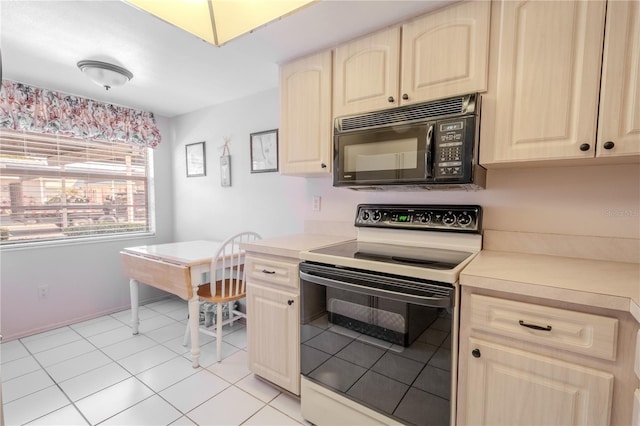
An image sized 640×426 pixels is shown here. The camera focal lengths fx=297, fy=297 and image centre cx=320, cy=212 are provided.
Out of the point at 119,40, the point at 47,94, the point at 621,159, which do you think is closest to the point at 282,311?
the point at 621,159

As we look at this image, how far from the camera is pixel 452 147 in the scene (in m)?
1.36

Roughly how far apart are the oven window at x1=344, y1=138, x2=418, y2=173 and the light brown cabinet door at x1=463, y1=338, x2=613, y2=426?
0.86 meters

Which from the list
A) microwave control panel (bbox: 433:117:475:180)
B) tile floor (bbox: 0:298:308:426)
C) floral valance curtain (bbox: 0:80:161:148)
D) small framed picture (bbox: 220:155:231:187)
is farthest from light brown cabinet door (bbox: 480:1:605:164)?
floral valance curtain (bbox: 0:80:161:148)

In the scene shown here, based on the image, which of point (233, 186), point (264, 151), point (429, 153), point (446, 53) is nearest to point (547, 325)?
point (429, 153)

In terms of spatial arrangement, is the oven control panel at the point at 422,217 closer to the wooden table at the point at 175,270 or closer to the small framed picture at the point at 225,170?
the wooden table at the point at 175,270

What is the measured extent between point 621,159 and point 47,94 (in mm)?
3911

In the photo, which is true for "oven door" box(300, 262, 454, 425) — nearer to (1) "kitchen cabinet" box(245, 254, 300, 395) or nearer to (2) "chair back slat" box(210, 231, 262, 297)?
(1) "kitchen cabinet" box(245, 254, 300, 395)

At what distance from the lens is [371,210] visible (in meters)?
1.92

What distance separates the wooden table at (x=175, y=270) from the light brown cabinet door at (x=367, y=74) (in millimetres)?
1433

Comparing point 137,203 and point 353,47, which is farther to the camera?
point 137,203

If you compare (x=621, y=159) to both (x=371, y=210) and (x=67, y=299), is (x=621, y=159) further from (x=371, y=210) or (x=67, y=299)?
(x=67, y=299)

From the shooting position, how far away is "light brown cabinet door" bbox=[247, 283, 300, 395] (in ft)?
5.41

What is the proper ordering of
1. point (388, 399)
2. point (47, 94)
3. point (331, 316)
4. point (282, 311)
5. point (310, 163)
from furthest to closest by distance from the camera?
point (47, 94), point (310, 163), point (282, 311), point (331, 316), point (388, 399)

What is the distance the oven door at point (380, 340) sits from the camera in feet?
3.86
